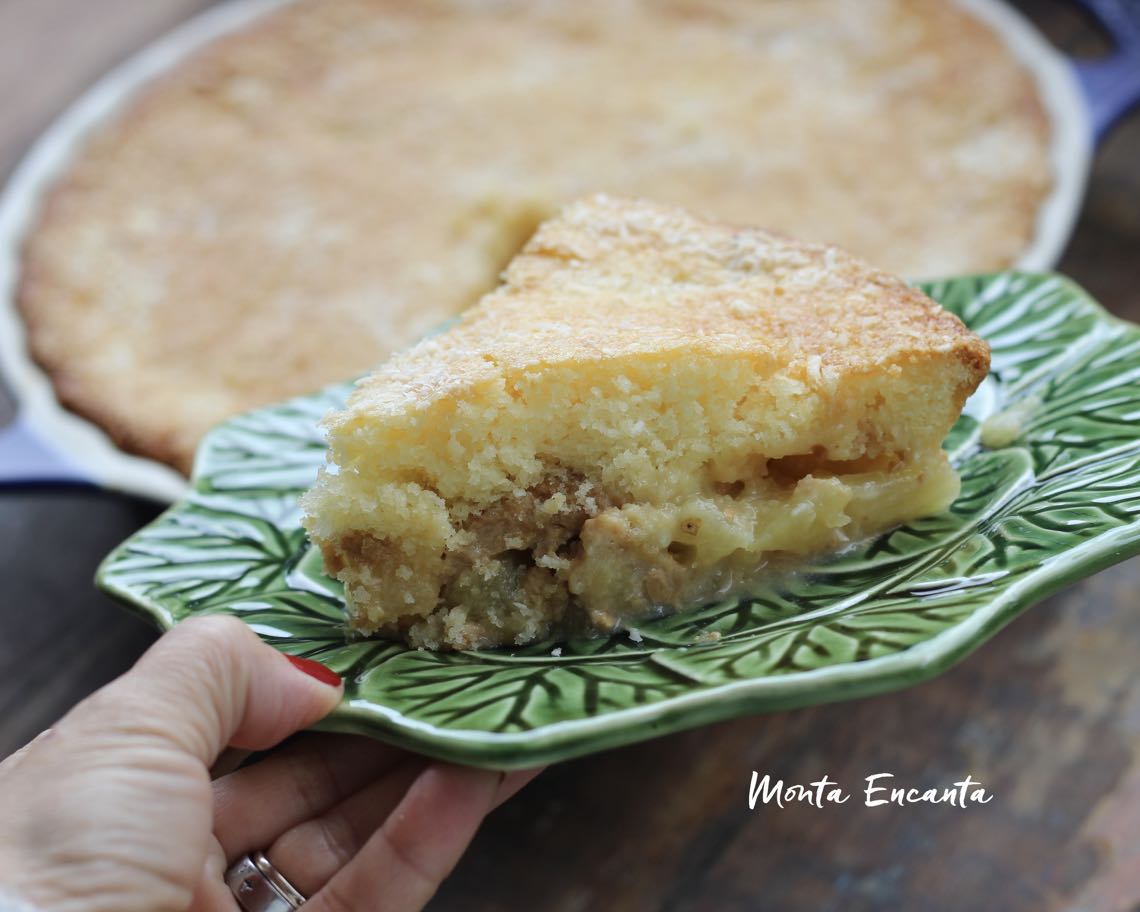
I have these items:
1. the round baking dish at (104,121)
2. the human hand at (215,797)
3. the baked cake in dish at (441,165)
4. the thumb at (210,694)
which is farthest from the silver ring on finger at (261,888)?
the baked cake in dish at (441,165)

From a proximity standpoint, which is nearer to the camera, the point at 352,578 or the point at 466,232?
the point at 352,578

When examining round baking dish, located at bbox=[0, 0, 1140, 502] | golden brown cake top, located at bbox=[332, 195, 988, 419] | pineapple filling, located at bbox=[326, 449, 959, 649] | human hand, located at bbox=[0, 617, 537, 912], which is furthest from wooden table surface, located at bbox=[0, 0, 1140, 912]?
golden brown cake top, located at bbox=[332, 195, 988, 419]

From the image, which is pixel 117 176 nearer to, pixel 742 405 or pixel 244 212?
pixel 244 212

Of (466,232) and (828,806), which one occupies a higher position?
(466,232)

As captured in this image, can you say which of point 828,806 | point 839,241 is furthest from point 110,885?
point 839,241

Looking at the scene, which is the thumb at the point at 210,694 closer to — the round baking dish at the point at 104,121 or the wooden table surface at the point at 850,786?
the wooden table surface at the point at 850,786

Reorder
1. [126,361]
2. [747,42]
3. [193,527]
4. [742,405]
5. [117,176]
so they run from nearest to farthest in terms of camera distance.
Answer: [742,405] < [193,527] < [126,361] < [117,176] < [747,42]
